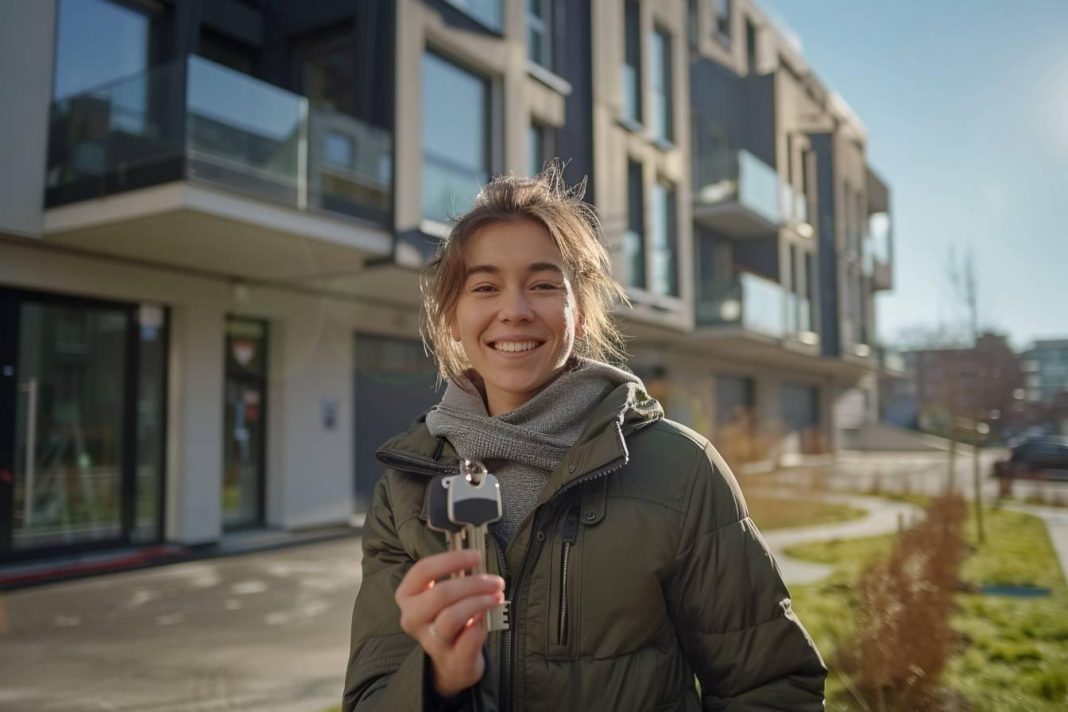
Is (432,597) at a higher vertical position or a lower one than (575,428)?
lower

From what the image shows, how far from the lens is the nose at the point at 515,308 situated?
1611mm

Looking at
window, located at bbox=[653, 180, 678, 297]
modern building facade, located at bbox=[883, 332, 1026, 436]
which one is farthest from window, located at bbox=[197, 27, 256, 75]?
modern building facade, located at bbox=[883, 332, 1026, 436]

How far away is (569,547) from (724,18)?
945 inches

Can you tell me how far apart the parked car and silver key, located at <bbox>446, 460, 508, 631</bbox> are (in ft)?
75.8

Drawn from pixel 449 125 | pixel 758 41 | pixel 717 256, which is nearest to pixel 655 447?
pixel 449 125

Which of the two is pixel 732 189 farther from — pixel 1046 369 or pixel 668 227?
pixel 1046 369

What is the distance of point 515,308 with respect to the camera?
1.61 metres

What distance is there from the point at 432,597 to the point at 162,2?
10.0m

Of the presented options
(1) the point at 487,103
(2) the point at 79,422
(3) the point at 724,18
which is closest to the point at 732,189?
(3) the point at 724,18

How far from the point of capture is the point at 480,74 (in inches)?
446

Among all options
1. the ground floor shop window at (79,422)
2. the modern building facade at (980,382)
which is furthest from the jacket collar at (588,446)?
the ground floor shop window at (79,422)

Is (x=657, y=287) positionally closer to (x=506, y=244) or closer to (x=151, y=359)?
(x=151, y=359)

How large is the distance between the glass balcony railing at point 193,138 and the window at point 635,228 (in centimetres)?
767

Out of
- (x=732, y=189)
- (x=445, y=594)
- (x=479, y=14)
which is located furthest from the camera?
(x=732, y=189)
